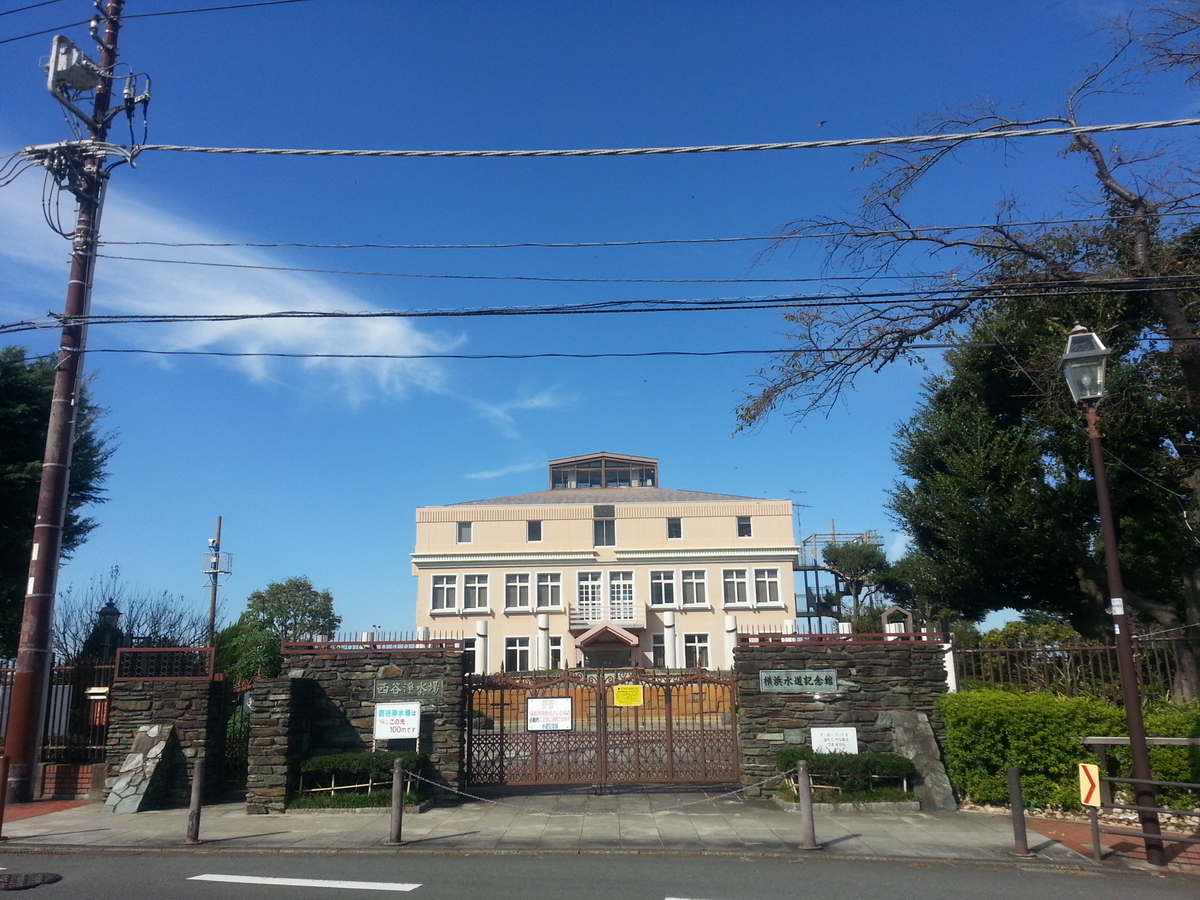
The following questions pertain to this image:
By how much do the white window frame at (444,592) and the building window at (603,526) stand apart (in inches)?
310

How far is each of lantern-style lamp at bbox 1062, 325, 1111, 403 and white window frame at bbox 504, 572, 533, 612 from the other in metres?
37.0

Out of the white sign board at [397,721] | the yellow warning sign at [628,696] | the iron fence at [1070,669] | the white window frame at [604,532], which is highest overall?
the white window frame at [604,532]

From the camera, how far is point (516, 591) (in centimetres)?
4531

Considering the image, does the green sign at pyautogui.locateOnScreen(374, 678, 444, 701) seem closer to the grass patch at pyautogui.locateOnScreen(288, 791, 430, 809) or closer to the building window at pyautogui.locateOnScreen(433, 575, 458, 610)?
the grass patch at pyautogui.locateOnScreen(288, 791, 430, 809)

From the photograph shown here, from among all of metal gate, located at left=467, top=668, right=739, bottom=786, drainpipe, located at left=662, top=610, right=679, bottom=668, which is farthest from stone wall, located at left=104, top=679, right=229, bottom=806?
drainpipe, located at left=662, top=610, right=679, bottom=668

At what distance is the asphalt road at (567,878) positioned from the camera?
7.87m

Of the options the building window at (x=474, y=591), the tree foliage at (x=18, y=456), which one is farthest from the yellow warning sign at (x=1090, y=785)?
the building window at (x=474, y=591)

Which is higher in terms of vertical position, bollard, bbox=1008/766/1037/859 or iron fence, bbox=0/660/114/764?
iron fence, bbox=0/660/114/764

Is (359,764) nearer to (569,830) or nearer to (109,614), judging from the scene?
(569,830)

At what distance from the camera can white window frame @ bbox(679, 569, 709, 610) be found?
4459cm

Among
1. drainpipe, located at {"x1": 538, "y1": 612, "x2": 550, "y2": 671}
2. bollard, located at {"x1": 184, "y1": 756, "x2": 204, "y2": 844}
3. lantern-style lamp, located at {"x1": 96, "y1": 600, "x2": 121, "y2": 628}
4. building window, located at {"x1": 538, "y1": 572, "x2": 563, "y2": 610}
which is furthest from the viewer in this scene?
building window, located at {"x1": 538, "y1": 572, "x2": 563, "y2": 610}

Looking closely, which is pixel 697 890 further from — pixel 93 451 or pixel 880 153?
pixel 93 451

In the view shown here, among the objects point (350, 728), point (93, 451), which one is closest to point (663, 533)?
point (93, 451)

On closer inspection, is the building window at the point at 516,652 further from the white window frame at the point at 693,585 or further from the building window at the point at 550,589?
the white window frame at the point at 693,585
